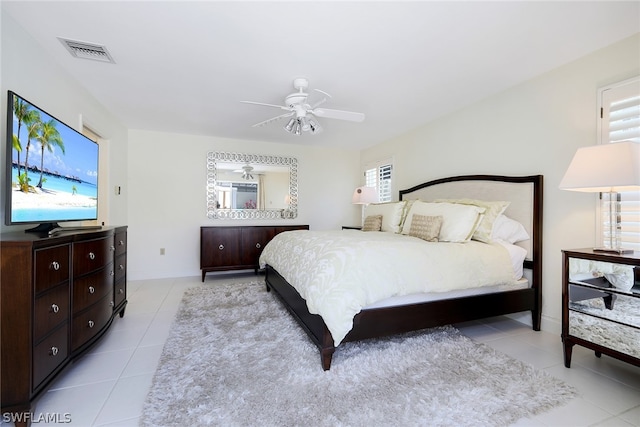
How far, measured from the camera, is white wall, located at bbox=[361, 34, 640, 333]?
222cm

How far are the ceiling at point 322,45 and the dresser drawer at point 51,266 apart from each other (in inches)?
59.8

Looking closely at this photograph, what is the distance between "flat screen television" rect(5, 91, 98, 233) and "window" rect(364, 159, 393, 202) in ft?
13.2

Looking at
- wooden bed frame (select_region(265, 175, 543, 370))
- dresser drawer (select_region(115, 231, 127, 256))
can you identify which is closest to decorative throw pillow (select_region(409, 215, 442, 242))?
wooden bed frame (select_region(265, 175, 543, 370))

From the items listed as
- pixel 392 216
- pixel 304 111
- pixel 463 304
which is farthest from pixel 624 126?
pixel 304 111

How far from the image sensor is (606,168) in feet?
5.61

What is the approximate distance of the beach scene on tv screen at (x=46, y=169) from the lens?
5.11 ft

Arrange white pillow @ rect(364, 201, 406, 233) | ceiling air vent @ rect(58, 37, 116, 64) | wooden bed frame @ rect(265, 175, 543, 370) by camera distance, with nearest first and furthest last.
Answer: wooden bed frame @ rect(265, 175, 543, 370), ceiling air vent @ rect(58, 37, 116, 64), white pillow @ rect(364, 201, 406, 233)

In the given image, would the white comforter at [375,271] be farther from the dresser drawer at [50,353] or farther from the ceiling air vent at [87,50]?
the ceiling air vent at [87,50]

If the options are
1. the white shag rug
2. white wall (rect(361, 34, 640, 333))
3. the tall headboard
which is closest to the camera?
the white shag rug

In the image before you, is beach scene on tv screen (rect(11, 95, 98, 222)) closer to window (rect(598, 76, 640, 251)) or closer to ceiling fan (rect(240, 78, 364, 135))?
ceiling fan (rect(240, 78, 364, 135))

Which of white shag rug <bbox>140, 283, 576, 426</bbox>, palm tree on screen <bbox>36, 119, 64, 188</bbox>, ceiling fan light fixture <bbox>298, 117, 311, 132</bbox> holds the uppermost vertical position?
ceiling fan light fixture <bbox>298, 117, 311, 132</bbox>

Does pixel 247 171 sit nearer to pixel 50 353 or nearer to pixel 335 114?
pixel 335 114

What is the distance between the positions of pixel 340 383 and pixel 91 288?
5.88 feet

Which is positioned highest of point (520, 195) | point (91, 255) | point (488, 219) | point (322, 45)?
point (322, 45)
